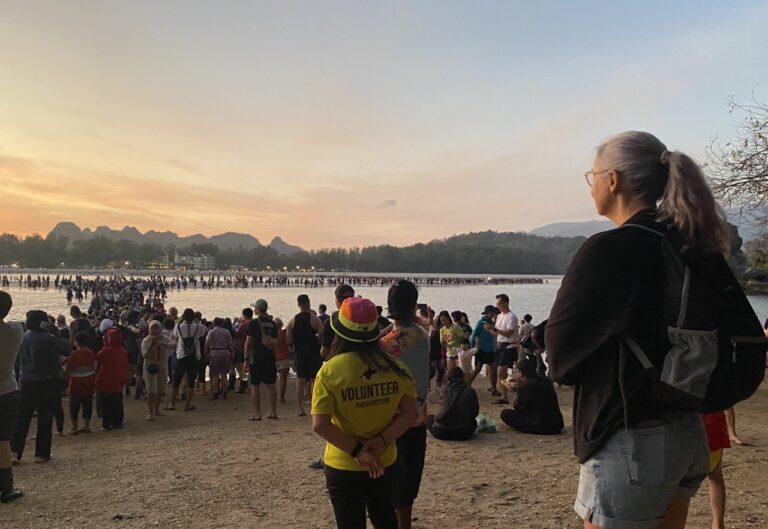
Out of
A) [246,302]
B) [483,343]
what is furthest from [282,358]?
[246,302]

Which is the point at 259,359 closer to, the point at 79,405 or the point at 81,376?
the point at 81,376

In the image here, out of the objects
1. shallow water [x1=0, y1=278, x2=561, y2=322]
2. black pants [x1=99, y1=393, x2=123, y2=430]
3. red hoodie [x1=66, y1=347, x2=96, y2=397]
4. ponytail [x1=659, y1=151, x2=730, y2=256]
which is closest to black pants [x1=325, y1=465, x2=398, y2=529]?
ponytail [x1=659, y1=151, x2=730, y2=256]

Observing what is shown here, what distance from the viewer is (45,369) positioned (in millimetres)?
6172

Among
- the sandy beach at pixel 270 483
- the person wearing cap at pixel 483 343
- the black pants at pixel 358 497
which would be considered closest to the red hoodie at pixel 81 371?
the sandy beach at pixel 270 483

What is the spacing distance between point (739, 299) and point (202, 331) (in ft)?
31.1

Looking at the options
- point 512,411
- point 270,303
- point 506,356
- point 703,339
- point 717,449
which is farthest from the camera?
point 270,303

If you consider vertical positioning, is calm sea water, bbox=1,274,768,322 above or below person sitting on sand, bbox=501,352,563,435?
below

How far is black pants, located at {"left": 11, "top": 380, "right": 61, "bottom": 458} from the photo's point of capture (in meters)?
6.12

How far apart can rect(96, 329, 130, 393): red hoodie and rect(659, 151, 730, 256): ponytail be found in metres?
8.38

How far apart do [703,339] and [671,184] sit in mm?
465

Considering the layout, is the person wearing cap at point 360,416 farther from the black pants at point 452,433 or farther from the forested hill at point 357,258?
the forested hill at point 357,258

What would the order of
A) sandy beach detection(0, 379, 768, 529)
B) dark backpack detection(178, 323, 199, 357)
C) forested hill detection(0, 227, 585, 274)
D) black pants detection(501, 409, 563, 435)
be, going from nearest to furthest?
sandy beach detection(0, 379, 768, 529) < black pants detection(501, 409, 563, 435) < dark backpack detection(178, 323, 199, 357) < forested hill detection(0, 227, 585, 274)

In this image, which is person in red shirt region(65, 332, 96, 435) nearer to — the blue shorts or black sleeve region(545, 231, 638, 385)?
the blue shorts

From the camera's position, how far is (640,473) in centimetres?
145
